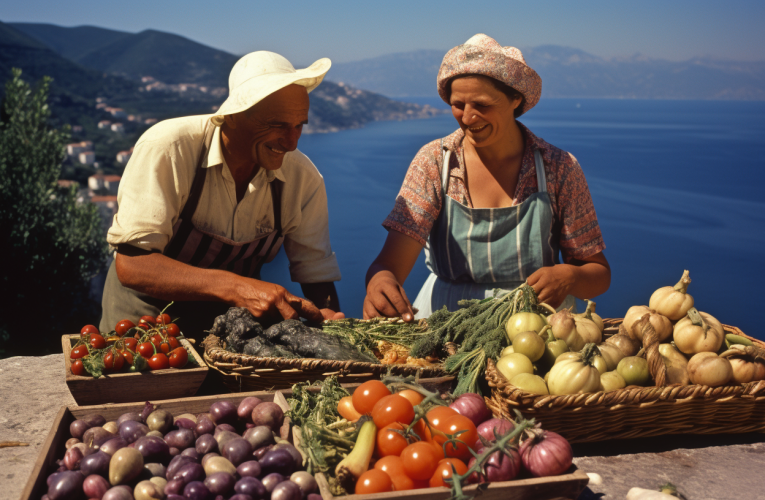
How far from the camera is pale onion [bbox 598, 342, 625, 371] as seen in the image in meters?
2.08

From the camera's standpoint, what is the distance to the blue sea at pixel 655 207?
2069cm

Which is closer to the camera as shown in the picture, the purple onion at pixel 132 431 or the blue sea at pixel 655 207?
the purple onion at pixel 132 431

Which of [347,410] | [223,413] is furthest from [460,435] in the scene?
[223,413]

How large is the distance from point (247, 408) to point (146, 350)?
20.0 inches

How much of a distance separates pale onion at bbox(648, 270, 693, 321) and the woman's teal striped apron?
95 cm

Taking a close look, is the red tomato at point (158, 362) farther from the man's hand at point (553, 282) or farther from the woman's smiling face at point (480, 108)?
the woman's smiling face at point (480, 108)

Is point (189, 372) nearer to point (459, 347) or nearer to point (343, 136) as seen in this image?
point (459, 347)

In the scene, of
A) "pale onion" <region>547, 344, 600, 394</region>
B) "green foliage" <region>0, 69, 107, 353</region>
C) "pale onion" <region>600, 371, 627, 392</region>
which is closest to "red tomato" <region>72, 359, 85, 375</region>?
"pale onion" <region>547, 344, 600, 394</region>

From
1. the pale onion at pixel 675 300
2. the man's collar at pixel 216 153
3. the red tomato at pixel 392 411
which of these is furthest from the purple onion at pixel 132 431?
the pale onion at pixel 675 300

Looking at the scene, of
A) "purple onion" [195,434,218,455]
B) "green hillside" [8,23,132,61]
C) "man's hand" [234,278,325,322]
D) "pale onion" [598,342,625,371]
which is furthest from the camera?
"green hillside" [8,23,132,61]

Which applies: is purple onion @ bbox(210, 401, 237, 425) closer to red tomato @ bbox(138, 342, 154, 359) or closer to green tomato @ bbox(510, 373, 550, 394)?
red tomato @ bbox(138, 342, 154, 359)

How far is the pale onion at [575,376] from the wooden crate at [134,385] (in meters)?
1.22

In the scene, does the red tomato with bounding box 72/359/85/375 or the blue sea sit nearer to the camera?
the red tomato with bounding box 72/359/85/375

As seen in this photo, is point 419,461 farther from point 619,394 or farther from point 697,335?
point 697,335
